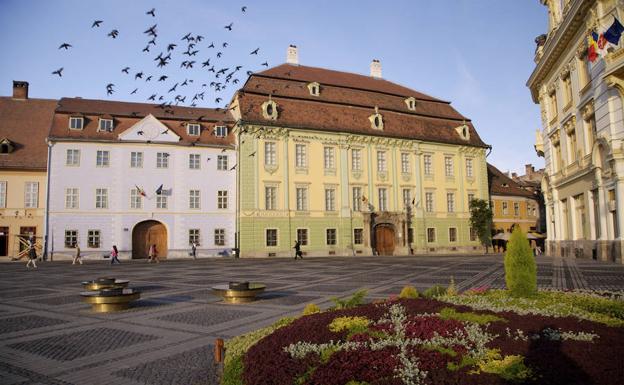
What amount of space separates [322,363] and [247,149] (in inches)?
1348

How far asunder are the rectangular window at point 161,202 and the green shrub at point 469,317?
3410 centimetres

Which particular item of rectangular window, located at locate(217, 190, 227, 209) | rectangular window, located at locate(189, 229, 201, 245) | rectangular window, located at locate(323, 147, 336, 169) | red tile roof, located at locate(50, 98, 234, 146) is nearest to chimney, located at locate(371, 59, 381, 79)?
rectangular window, located at locate(323, 147, 336, 169)

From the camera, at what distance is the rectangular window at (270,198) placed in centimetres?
3822

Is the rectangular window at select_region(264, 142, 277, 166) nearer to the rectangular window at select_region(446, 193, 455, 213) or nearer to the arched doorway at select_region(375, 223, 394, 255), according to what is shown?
the arched doorway at select_region(375, 223, 394, 255)

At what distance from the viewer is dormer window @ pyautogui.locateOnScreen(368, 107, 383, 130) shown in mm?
42747

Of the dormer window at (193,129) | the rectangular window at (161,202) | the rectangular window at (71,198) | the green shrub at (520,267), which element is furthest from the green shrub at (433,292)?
the rectangular window at (71,198)

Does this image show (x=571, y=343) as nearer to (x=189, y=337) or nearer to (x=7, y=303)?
(x=189, y=337)

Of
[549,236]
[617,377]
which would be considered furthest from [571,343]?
[549,236]

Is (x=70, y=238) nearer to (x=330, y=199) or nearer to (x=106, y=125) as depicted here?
(x=106, y=125)

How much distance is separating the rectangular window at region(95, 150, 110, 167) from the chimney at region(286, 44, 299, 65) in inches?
789

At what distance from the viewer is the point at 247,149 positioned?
37.9m

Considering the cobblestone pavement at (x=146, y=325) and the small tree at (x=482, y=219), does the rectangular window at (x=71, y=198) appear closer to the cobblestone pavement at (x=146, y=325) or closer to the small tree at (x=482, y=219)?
the cobblestone pavement at (x=146, y=325)

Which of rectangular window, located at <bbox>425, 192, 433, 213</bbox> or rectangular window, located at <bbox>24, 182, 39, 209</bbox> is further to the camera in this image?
rectangular window, located at <bbox>425, 192, 433, 213</bbox>

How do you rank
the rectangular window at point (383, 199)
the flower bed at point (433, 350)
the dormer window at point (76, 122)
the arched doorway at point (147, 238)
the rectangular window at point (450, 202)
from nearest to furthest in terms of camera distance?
the flower bed at point (433, 350), the dormer window at point (76, 122), the arched doorway at point (147, 238), the rectangular window at point (383, 199), the rectangular window at point (450, 202)
